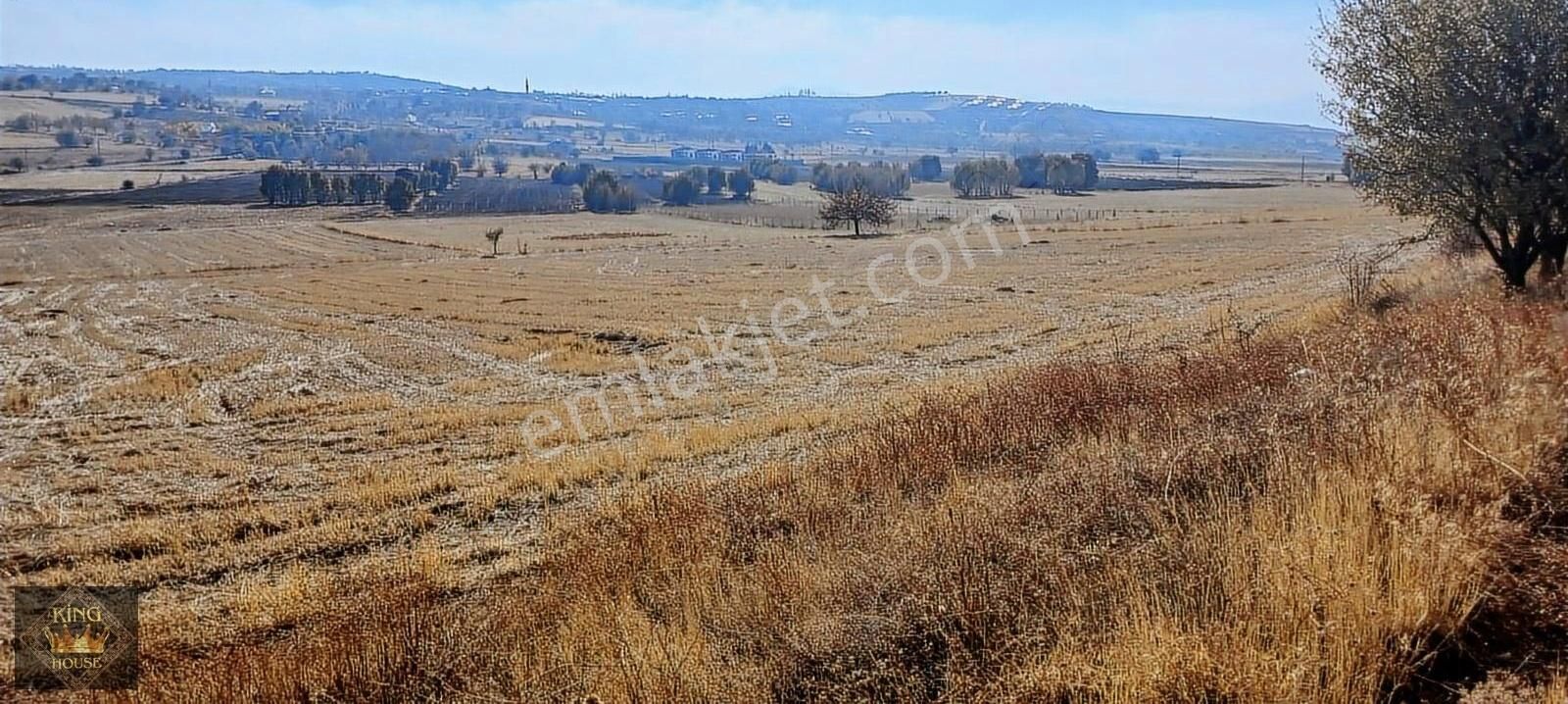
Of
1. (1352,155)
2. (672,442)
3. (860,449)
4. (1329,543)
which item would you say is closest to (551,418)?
(672,442)

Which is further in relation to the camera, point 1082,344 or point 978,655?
point 1082,344

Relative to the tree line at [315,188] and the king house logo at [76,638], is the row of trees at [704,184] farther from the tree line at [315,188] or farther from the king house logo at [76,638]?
the king house logo at [76,638]

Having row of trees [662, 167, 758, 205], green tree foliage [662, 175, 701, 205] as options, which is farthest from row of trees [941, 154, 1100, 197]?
green tree foliage [662, 175, 701, 205]

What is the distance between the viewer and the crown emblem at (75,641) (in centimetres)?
747

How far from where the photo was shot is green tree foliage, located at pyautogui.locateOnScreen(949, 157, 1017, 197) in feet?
492

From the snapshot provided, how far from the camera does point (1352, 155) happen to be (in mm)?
20828

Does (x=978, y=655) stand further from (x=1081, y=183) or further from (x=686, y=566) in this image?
(x=1081, y=183)

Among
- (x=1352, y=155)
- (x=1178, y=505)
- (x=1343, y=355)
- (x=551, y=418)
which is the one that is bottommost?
(x=551, y=418)

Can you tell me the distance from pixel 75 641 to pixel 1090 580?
7763mm

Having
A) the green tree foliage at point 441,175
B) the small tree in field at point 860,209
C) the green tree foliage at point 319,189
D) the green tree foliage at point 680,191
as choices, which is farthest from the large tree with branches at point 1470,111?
the green tree foliage at point 441,175

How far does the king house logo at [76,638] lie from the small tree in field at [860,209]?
88.1 metres

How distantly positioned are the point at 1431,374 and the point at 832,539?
5.15 meters

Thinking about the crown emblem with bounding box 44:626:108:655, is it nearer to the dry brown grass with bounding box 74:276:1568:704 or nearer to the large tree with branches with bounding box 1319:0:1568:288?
the dry brown grass with bounding box 74:276:1568:704

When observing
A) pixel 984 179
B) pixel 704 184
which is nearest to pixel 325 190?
pixel 704 184
